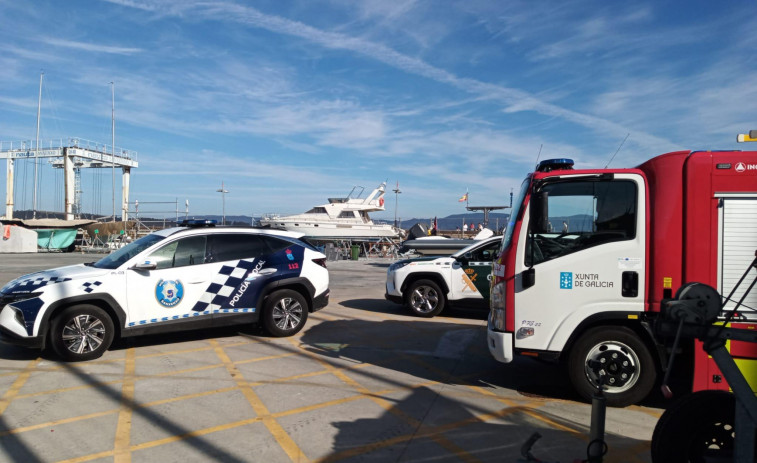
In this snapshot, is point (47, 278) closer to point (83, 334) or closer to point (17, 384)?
point (83, 334)

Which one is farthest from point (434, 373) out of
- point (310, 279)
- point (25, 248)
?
point (25, 248)

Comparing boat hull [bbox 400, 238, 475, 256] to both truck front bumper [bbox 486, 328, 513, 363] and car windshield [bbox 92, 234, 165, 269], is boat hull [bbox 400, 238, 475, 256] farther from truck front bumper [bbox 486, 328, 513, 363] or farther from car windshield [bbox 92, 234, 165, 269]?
truck front bumper [bbox 486, 328, 513, 363]

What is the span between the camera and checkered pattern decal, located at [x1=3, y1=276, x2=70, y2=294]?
A: 6.52 m

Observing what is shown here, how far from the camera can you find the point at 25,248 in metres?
30.7

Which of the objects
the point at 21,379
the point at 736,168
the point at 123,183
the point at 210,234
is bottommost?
the point at 21,379

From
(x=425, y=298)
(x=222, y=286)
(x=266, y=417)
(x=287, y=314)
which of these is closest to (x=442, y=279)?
(x=425, y=298)

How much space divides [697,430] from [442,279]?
7251mm

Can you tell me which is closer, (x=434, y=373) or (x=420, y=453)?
(x=420, y=453)

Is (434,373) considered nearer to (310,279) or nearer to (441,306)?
(310,279)

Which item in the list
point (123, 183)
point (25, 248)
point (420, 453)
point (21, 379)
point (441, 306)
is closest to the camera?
point (420, 453)

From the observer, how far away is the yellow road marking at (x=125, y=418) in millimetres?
4137

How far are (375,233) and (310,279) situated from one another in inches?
1343

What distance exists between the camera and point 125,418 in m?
4.91

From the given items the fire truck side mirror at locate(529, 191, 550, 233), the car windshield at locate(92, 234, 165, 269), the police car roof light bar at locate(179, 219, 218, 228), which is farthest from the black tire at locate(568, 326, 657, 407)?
the car windshield at locate(92, 234, 165, 269)
